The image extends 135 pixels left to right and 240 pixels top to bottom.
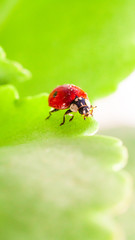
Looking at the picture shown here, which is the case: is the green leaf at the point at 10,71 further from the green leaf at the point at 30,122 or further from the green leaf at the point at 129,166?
the green leaf at the point at 129,166

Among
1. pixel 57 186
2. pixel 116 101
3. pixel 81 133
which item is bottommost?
pixel 57 186

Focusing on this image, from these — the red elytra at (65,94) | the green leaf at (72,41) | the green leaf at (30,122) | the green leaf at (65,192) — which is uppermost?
the green leaf at (72,41)

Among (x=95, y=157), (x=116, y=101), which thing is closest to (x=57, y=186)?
(x=95, y=157)

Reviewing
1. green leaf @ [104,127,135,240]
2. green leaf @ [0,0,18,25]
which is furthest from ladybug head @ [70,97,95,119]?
green leaf @ [0,0,18,25]

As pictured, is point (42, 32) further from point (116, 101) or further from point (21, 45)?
point (116, 101)

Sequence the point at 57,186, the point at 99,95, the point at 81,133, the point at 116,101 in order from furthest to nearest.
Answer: the point at 116,101 < the point at 99,95 < the point at 81,133 < the point at 57,186

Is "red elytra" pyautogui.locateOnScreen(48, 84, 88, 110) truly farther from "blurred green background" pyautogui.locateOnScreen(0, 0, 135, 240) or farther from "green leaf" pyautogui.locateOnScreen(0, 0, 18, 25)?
"green leaf" pyautogui.locateOnScreen(0, 0, 18, 25)

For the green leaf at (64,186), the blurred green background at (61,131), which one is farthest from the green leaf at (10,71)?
the green leaf at (64,186)

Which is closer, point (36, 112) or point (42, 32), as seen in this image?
point (36, 112)
